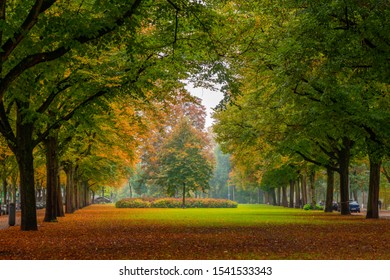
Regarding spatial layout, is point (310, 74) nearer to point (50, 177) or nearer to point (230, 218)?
point (50, 177)

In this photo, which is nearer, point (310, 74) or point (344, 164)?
point (310, 74)

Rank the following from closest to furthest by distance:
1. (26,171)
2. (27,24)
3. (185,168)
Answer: (27,24)
(26,171)
(185,168)

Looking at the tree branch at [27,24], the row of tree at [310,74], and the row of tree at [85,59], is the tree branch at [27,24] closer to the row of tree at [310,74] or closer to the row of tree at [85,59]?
the row of tree at [85,59]

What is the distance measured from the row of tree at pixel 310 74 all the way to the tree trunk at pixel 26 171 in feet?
26.7

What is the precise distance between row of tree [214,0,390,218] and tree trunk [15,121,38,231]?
26.7 ft

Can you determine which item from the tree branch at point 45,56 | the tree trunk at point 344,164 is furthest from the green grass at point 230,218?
the tree branch at point 45,56

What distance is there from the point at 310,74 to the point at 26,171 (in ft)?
38.3

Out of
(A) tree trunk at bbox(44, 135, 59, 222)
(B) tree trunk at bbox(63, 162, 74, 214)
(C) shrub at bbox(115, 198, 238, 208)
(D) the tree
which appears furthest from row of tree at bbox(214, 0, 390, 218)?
(C) shrub at bbox(115, 198, 238, 208)

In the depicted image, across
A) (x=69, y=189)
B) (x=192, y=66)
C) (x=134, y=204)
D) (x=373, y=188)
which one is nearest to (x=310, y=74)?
(x=192, y=66)

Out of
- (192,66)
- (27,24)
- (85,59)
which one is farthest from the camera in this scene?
(192,66)

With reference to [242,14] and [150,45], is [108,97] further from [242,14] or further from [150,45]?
[242,14]

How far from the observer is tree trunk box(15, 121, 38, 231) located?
23359mm

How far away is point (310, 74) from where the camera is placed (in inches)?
942

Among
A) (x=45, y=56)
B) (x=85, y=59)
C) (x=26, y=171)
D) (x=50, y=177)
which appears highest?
(x=85, y=59)
